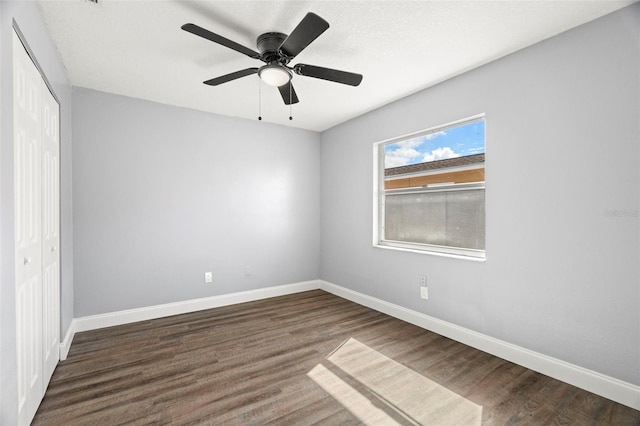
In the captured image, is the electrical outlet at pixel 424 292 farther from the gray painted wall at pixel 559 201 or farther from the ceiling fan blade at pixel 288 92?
the ceiling fan blade at pixel 288 92

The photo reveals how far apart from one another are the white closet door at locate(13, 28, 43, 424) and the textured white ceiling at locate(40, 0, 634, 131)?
62 cm

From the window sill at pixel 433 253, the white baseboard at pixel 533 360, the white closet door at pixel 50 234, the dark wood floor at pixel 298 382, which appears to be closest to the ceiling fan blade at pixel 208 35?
the white closet door at pixel 50 234

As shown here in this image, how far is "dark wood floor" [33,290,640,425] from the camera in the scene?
70.9 inches

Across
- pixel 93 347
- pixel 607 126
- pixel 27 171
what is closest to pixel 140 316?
pixel 93 347

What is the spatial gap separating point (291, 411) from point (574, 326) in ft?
6.76

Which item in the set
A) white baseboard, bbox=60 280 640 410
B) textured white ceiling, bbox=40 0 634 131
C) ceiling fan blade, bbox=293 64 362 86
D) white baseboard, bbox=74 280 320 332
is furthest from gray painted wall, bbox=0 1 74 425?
white baseboard, bbox=74 280 320 332

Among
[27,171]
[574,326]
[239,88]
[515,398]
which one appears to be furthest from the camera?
[239,88]

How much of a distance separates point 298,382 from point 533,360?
1.82 metres

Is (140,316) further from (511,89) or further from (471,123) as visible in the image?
(511,89)

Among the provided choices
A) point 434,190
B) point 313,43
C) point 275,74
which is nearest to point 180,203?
point 275,74

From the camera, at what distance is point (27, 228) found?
1.69m

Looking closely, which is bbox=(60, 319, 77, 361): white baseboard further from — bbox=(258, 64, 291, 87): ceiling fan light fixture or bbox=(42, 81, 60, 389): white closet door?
bbox=(258, 64, 291, 87): ceiling fan light fixture

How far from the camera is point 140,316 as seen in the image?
336 cm

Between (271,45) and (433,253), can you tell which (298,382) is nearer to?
(433,253)
